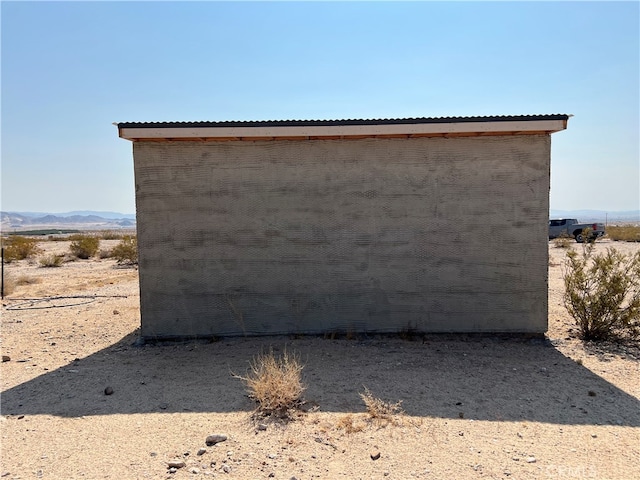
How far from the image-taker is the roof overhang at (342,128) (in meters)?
6.76

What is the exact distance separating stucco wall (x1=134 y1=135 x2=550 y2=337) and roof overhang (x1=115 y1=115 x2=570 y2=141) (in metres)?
0.25

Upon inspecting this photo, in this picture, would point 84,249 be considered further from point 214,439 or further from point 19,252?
point 214,439

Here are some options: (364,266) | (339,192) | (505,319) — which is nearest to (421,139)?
(339,192)

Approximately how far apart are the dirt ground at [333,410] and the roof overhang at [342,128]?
3.15 metres

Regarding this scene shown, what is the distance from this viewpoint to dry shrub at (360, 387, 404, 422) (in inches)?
179

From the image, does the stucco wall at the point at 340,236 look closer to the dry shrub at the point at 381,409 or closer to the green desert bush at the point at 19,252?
the dry shrub at the point at 381,409

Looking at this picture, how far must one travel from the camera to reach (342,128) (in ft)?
22.9

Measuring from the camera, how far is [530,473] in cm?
363

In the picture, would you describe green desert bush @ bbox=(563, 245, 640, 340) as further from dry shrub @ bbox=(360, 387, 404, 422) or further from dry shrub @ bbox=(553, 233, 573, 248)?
dry shrub @ bbox=(360, 387, 404, 422)

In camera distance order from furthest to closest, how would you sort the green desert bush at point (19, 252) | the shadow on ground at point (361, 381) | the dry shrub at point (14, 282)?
the green desert bush at point (19, 252)
the dry shrub at point (14, 282)
the shadow on ground at point (361, 381)

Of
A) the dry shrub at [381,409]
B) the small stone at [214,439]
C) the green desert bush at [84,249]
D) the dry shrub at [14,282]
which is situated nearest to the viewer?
the small stone at [214,439]

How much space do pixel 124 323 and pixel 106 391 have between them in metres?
3.61

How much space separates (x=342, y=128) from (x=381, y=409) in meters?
4.09

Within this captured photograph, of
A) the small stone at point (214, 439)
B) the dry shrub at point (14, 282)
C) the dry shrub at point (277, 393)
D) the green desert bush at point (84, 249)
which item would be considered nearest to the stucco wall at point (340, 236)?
the dry shrub at point (277, 393)
